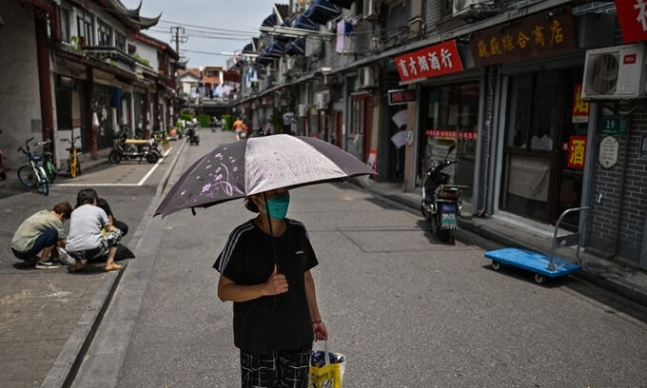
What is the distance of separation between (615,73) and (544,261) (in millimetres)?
2522

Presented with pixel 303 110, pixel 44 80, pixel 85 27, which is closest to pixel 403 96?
pixel 44 80

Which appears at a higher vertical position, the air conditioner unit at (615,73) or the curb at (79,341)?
the air conditioner unit at (615,73)

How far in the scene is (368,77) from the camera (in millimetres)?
15516

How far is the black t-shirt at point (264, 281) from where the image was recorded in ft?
8.50

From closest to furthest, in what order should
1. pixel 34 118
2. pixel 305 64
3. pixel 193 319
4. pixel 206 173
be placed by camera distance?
1. pixel 206 173
2. pixel 193 319
3. pixel 34 118
4. pixel 305 64

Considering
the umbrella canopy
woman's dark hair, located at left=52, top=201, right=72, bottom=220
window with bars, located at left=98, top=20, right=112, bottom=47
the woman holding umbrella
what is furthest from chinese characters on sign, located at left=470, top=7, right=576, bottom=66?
window with bars, located at left=98, top=20, right=112, bottom=47

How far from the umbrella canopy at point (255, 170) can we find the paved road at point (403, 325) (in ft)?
6.60

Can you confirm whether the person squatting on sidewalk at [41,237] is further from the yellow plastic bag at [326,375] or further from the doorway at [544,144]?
the doorway at [544,144]

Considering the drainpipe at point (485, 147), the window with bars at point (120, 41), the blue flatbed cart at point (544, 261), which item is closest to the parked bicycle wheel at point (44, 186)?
the drainpipe at point (485, 147)

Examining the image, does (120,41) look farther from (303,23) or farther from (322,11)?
(322,11)

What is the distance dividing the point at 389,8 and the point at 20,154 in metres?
12.0

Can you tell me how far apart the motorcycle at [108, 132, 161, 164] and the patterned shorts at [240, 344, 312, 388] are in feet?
63.7

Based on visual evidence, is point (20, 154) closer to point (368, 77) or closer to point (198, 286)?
point (368, 77)

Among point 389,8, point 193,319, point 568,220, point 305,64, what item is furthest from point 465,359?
point 305,64
